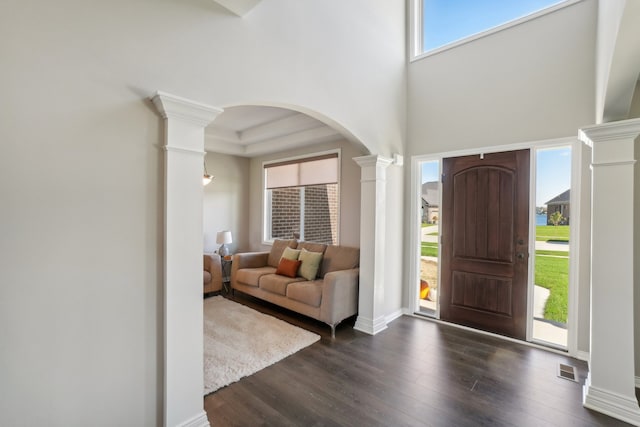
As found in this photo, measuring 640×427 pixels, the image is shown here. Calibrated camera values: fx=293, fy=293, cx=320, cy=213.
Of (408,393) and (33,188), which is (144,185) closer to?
(33,188)

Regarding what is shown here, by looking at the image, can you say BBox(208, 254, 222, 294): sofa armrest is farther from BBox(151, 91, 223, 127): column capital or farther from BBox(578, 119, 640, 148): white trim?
BBox(578, 119, 640, 148): white trim

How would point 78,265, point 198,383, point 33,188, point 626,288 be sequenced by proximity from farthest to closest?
point 626,288 → point 198,383 → point 78,265 → point 33,188

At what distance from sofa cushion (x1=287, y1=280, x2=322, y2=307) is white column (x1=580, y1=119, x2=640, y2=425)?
93.0 inches

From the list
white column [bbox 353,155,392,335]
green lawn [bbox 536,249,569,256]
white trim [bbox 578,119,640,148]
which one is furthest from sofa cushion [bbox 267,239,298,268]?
white trim [bbox 578,119,640,148]

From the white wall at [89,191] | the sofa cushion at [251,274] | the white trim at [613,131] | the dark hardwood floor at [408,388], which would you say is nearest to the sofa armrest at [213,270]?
the sofa cushion at [251,274]

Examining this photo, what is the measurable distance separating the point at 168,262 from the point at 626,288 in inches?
119

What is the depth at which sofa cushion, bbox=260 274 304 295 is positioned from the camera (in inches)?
149

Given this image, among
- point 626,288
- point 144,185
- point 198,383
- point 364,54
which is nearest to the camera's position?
point 144,185

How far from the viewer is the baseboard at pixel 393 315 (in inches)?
144

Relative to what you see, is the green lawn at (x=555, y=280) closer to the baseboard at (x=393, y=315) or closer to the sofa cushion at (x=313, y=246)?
the baseboard at (x=393, y=315)

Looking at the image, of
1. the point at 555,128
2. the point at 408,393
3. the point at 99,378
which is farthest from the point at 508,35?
the point at 99,378

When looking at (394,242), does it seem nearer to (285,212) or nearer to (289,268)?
(289,268)

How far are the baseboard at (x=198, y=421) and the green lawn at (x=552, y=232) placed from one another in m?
3.48

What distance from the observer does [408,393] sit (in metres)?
2.25
